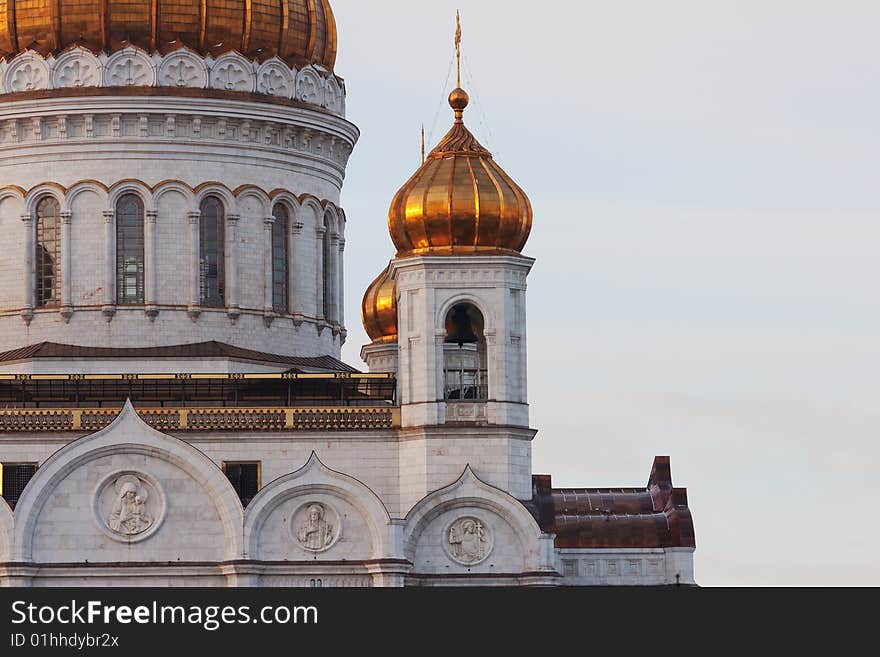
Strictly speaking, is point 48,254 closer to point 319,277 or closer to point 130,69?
point 130,69

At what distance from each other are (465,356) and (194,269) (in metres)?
5.96

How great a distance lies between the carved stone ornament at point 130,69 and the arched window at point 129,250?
216cm

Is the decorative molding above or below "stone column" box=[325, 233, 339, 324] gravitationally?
above

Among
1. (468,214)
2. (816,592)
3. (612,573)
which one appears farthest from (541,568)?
(816,592)

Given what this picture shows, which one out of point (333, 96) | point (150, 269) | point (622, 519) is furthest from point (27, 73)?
point (622, 519)

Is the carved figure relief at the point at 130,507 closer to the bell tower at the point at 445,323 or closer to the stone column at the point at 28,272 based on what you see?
the bell tower at the point at 445,323

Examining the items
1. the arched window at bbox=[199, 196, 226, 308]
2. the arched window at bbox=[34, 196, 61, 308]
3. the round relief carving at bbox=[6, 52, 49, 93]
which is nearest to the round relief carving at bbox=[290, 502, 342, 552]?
the arched window at bbox=[199, 196, 226, 308]

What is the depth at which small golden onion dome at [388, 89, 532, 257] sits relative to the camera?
5794cm

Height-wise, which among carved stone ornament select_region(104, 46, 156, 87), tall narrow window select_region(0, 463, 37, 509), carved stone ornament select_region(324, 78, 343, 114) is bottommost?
tall narrow window select_region(0, 463, 37, 509)

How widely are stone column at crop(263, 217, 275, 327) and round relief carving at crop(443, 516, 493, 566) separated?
7108 millimetres

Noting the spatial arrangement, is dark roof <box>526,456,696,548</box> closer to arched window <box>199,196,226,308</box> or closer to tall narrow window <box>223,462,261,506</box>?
tall narrow window <box>223,462,261,506</box>

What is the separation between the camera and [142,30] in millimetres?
61844

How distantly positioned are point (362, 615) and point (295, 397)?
12.4 meters

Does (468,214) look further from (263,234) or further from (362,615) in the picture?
(362,615)
